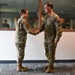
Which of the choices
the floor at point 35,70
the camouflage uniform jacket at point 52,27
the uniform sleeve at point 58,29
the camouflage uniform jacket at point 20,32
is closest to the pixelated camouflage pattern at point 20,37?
the camouflage uniform jacket at point 20,32

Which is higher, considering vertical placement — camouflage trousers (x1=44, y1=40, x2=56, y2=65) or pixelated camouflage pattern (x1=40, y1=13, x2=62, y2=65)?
pixelated camouflage pattern (x1=40, y1=13, x2=62, y2=65)

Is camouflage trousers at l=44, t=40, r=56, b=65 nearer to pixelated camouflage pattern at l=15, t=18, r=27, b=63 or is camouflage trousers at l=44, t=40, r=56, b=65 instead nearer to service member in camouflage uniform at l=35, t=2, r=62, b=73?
service member in camouflage uniform at l=35, t=2, r=62, b=73

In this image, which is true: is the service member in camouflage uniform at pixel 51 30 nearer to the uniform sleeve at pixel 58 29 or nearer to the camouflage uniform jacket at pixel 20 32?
the uniform sleeve at pixel 58 29

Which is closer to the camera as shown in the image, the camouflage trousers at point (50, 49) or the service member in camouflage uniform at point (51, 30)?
the service member in camouflage uniform at point (51, 30)

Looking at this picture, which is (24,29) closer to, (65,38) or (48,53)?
(48,53)

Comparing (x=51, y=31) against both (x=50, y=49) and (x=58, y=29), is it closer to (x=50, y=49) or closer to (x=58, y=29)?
(x=58, y=29)

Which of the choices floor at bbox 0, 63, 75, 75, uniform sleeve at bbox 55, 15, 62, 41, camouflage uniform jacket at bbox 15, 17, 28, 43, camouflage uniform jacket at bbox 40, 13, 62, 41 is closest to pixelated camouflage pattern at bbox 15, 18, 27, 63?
camouflage uniform jacket at bbox 15, 17, 28, 43

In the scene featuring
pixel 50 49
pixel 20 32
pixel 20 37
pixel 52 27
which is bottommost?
pixel 50 49

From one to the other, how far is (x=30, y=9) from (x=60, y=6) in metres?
0.94

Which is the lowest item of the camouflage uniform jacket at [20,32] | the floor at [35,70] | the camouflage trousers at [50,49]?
the floor at [35,70]

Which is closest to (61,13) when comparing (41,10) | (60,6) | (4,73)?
(60,6)

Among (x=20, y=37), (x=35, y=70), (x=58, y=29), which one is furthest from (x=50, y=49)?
(x=20, y=37)

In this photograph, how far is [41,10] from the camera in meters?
5.24

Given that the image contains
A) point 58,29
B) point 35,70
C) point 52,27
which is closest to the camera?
point 58,29
